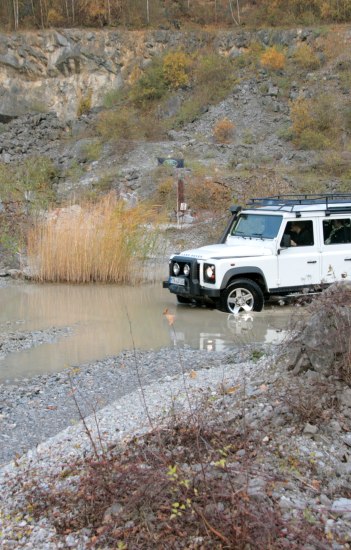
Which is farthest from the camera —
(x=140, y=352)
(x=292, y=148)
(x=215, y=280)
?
(x=292, y=148)

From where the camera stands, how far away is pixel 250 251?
12.4m

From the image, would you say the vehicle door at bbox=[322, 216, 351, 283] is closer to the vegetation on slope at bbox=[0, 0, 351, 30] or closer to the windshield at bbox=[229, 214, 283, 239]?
the windshield at bbox=[229, 214, 283, 239]

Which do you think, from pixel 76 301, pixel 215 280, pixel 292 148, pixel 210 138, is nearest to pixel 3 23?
pixel 210 138

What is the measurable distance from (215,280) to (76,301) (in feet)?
12.1

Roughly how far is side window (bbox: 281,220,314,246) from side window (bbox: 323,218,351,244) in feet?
0.94

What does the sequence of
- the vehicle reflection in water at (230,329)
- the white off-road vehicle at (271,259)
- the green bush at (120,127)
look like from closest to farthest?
the vehicle reflection in water at (230,329) < the white off-road vehicle at (271,259) < the green bush at (120,127)

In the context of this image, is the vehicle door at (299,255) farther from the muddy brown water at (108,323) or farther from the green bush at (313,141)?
the green bush at (313,141)

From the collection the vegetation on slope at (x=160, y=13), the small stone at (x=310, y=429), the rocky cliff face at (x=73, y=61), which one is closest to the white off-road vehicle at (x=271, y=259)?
the small stone at (x=310, y=429)

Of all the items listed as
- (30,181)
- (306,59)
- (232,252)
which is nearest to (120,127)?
(306,59)

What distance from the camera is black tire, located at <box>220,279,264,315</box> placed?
12.2m

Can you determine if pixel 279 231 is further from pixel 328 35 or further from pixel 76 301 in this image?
pixel 328 35

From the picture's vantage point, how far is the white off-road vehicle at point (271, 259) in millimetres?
12133

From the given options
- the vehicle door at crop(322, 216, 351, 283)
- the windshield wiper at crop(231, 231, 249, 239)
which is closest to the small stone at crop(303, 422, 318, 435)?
the vehicle door at crop(322, 216, 351, 283)

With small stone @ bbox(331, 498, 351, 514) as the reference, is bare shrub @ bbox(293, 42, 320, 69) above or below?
above
